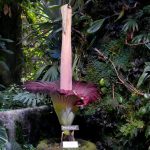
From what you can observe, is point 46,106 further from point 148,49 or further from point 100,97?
point 148,49

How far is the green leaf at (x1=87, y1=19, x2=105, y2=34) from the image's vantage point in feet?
11.2

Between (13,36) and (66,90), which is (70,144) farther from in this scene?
(13,36)

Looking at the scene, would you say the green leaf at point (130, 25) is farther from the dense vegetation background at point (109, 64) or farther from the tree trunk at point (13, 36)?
the tree trunk at point (13, 36)

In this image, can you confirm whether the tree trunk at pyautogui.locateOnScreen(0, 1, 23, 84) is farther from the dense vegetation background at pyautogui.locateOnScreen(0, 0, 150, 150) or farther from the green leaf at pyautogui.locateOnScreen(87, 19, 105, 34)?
the green leaf at pyautogui.locateOnScreen(87, 19, 105, 34)

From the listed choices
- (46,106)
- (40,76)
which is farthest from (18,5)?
(46,106)

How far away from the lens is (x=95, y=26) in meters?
3.45

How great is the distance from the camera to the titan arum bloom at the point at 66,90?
278 centimetres

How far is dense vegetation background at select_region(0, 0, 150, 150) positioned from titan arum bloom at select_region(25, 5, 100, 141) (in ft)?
1.22

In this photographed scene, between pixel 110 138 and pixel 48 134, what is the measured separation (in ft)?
2.12

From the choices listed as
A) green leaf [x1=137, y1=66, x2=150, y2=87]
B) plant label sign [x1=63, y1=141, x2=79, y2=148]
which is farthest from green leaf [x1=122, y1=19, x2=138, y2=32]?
plant label sign [x1=63, y1=141, x2=79, y2=148]

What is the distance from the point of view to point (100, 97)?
3.19 m

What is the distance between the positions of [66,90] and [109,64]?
0.75 meters

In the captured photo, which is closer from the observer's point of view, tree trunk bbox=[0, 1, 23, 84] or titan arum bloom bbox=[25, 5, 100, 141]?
titan arum bloom bbox=[25, 5, 100, 141]

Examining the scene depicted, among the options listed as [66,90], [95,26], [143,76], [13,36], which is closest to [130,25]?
[95,26]
